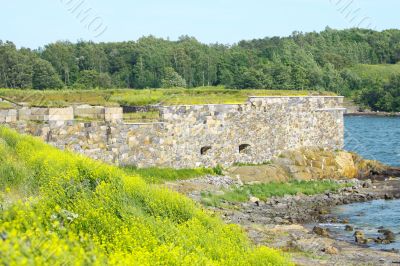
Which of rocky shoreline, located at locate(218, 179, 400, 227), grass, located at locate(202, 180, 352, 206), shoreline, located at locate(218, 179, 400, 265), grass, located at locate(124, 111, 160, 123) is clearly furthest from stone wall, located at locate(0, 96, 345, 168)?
shoreline, located at locate(218, 179, 400, 265)

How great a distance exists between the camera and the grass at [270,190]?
22.6 meters

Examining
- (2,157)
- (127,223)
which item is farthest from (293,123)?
(127,223)

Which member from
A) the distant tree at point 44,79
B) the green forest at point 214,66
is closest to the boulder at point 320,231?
the distant tree at point 44,79

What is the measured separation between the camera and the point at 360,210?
78.8 ft

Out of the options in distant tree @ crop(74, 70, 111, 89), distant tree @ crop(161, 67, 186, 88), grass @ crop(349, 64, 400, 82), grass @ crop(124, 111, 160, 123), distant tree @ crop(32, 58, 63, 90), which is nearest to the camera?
grass @ crop(124, 111, 160, 123)

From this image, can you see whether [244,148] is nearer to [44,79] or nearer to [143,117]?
[143,117]

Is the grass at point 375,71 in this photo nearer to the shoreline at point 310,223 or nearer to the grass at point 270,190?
the shoreline at point 310,223

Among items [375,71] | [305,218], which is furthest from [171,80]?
[375,71]

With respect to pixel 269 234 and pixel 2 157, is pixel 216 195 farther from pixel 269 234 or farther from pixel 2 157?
pixel 2 157

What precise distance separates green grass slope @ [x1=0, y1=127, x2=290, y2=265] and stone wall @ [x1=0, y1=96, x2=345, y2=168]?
376 inches

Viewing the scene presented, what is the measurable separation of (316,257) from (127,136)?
1114 cm

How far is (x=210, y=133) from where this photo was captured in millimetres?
27703

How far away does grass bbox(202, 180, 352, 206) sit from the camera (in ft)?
74.1

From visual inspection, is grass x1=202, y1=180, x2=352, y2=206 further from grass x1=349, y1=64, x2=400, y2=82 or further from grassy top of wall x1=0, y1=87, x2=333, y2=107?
grass x1=349, y1=64, x2=400, y2=82
